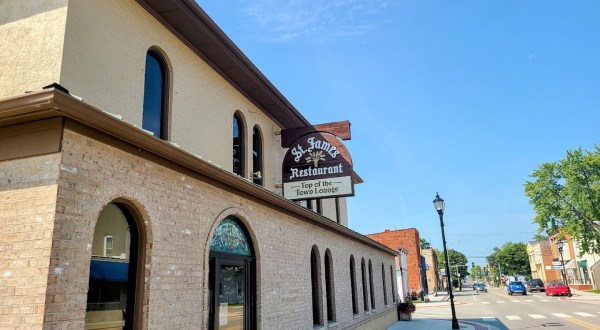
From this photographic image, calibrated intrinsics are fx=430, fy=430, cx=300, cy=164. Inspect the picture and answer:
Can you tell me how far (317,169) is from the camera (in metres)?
11.6

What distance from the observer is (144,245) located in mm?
5449

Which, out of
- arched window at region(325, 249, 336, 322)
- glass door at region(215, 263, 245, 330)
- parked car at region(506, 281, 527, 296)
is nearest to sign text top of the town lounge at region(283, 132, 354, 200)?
arched window at region(325, 249, 336, 322)

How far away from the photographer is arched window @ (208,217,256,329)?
710 centimetres

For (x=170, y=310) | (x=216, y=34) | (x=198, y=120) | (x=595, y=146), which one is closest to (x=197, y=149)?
(x=198, y=120)

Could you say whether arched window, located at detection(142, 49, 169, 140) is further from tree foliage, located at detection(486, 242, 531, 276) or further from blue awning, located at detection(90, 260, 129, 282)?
tree foliage, located at detection(486, 242, 531, 276)

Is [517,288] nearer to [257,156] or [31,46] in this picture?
[257,156]

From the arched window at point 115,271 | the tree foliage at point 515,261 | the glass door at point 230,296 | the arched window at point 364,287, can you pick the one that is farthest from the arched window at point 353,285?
the tree foliage at point 515,261

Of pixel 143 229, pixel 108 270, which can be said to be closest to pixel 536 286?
pixel 143 229

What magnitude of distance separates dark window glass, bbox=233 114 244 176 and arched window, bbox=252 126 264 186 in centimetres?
81

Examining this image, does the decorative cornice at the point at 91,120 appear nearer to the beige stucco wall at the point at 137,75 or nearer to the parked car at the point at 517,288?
the beige stucco wall at the point at 137,75

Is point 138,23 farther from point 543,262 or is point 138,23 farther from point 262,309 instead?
point 543,262

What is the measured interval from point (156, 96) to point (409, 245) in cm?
5482

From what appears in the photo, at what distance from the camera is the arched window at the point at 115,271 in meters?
4.88

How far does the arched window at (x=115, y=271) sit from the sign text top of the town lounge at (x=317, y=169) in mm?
6351
